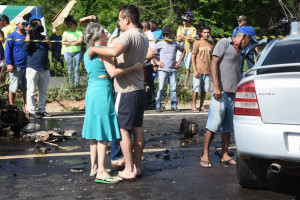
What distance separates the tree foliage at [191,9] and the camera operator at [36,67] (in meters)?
13.3

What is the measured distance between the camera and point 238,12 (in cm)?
2867

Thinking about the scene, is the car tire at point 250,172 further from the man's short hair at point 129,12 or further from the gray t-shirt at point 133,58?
the man's short hair at point 129,12

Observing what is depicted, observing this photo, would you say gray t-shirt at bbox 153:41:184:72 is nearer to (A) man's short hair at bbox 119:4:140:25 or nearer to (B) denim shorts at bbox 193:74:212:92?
(B) denim shorts at bbox 193:74:212:92

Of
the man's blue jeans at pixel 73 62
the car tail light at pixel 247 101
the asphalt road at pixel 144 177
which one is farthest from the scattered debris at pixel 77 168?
the man's blue jeans at pixel 73 62

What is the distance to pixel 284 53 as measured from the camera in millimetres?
6090

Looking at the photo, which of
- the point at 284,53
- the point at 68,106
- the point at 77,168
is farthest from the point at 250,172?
the point at 68,106

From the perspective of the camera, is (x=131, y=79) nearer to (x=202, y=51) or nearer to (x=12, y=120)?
(x=12, y=120)

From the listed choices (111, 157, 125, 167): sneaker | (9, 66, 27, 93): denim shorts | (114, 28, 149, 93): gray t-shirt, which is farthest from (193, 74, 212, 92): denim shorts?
(114, 28, 149, 93): gray t-shirt

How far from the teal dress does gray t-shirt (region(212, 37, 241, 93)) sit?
153cm

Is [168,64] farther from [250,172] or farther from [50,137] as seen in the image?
[250,172]

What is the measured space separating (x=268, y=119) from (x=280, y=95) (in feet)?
A: 0.85

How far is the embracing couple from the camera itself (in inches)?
251

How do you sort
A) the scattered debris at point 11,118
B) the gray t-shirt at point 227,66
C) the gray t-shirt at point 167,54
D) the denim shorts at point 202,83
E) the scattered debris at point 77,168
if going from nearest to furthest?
the scattered debris at point 77,168, the gray t-shirt at point 227,66, the scattered debris at point 11,118, the denim shorts at point 202,83, the gray t-shirt at point 167,54

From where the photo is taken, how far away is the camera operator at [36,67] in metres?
11.6
